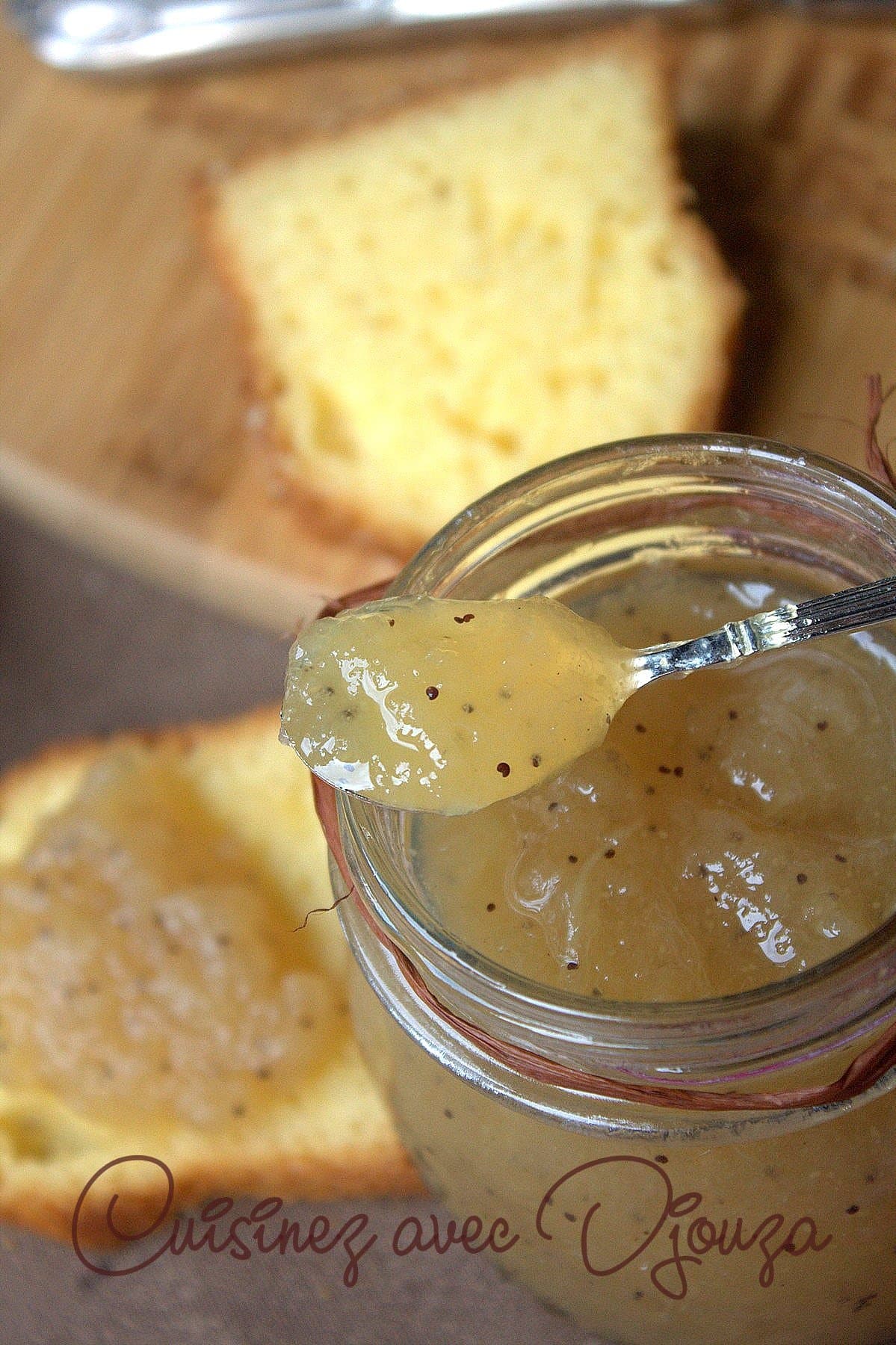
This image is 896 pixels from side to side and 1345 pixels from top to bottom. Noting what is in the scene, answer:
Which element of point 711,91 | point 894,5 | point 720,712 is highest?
point 894,5

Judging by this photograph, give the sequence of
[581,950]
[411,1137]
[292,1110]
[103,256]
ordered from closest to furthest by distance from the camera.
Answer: [581,950]
[411,1137]
[292,1110]
[103,256]

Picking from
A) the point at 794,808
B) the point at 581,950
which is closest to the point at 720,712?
the point at 794,808

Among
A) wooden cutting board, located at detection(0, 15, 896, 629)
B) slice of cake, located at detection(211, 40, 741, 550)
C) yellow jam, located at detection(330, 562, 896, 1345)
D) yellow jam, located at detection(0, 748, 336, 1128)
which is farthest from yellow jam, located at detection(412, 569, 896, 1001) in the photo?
slice of cake, located at detection(211, 40, 741, 550)

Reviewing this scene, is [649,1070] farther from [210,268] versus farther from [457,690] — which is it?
[210,268]

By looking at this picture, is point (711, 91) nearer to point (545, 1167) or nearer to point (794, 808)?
point (794, 808)

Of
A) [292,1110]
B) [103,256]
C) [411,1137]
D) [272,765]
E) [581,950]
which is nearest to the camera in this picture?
[581,950]

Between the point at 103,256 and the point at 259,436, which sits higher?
the point at 103,256

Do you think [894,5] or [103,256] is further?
[103,256]
